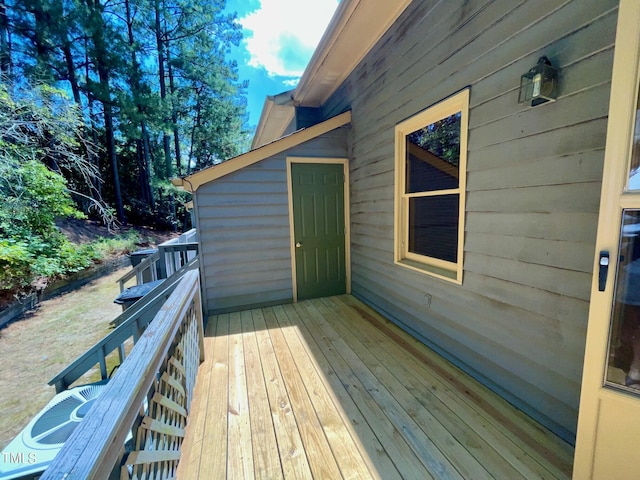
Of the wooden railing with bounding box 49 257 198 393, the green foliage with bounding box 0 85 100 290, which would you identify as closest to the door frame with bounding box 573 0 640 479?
the wooden railing with bounding box 49 257 198 393

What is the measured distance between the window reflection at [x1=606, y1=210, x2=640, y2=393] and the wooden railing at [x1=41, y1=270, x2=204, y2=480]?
1.89m

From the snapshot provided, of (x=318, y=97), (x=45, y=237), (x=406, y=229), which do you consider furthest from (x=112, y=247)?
(x=406, y=229)

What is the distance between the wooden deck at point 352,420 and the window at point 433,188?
2.96 ft

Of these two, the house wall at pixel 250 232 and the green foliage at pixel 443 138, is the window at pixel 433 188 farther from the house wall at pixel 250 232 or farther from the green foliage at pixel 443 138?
the house wall at pixel 250 232

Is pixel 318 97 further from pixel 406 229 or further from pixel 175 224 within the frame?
pixel 175 224

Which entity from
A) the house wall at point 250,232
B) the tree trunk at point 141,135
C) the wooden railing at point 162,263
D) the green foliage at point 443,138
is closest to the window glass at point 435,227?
the green foliage at point 443,138

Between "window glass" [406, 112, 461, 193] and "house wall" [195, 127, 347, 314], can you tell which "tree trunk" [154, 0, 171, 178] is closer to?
"house wall" [195, 127, 347, 314]

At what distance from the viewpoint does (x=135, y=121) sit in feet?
36.2

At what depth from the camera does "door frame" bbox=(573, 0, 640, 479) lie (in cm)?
99

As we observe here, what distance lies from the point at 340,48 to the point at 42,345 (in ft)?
19.6

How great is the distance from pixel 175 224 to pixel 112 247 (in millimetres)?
5069

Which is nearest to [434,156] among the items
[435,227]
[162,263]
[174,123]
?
[435,227]

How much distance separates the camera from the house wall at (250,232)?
3467mm

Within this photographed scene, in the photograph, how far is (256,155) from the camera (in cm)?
345
